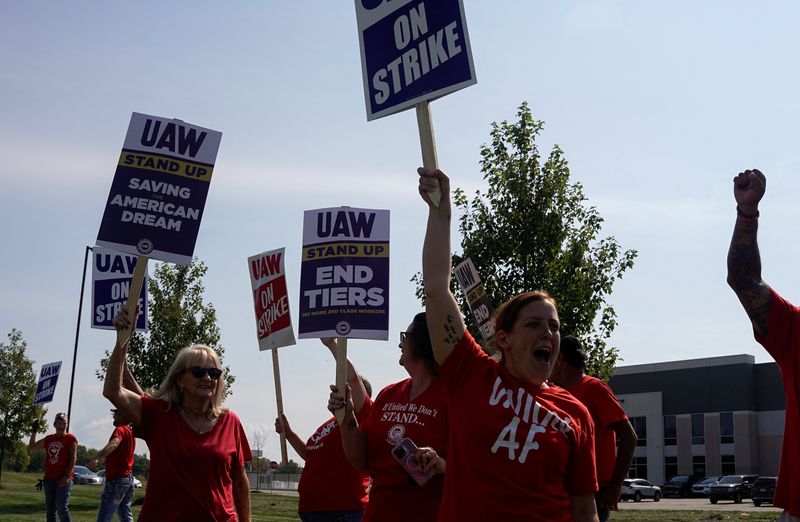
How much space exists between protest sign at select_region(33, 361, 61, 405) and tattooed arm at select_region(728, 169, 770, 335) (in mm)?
25283

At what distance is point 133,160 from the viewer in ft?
25.8

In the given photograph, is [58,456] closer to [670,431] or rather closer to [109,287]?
[109,287]

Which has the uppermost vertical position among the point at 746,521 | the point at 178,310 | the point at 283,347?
the point at 178,310

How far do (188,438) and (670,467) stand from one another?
77.7 m

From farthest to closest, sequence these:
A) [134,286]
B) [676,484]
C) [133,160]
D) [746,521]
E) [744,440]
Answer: [744,440] → [676,484] → [746,521] → [133,160] → [134,286]

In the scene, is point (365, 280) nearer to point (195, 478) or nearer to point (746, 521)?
point (195, 478)

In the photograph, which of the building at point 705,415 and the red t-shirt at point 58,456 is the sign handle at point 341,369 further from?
the building at point 705,415

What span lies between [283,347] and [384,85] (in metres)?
5.63

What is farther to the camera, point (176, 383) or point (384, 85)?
point (176, 383)

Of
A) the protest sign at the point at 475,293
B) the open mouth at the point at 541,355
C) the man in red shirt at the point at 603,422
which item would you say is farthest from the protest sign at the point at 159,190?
the open mouth at the point at 541,355

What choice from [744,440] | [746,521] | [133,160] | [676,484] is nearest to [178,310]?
[746,521]

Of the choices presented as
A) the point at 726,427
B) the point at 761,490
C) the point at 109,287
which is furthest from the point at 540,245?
the point at 726,427

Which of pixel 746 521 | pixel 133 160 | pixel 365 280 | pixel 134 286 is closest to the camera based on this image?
pixel 134 286

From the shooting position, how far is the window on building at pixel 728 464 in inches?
2963
